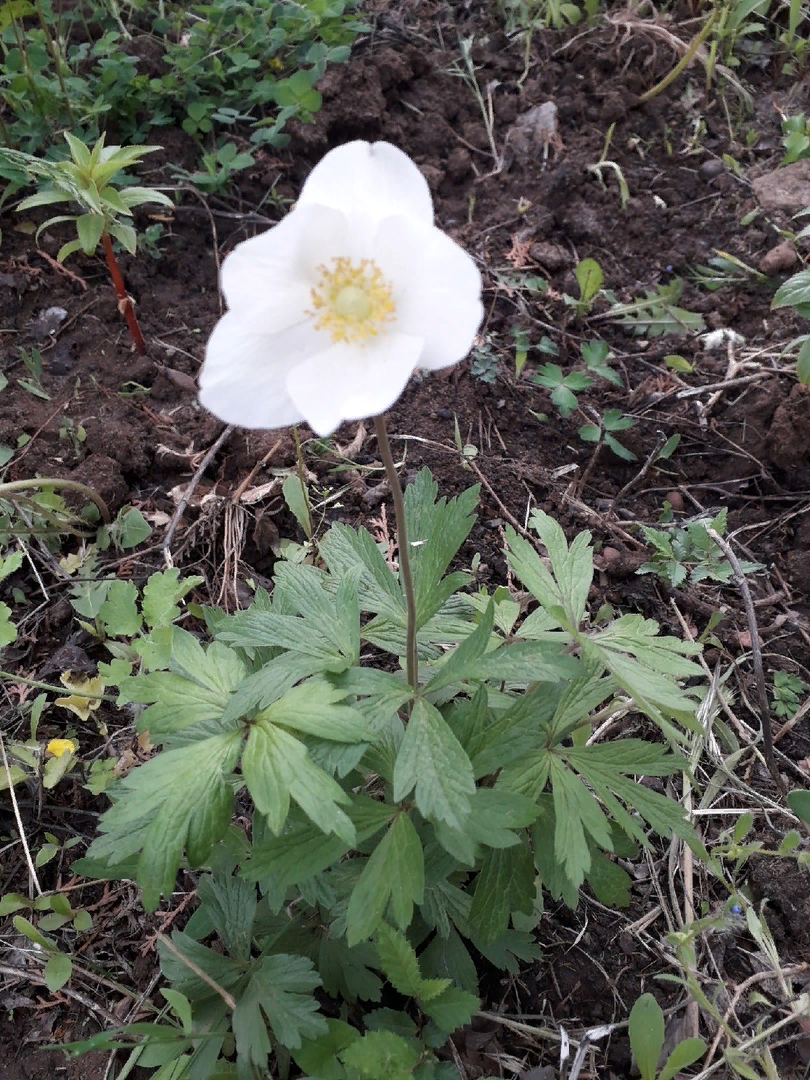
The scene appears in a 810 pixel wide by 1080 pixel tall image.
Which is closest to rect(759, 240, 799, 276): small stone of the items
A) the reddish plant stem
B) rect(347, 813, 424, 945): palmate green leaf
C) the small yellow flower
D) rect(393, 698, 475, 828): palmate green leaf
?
the reddish plant stem

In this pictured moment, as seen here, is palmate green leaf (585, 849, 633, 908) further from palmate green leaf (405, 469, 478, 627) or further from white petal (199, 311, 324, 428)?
white petal (199, 311, 324, 428)

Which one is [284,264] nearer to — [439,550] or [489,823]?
[439,550]

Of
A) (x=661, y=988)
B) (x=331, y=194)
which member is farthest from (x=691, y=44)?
(x=661, y=988)

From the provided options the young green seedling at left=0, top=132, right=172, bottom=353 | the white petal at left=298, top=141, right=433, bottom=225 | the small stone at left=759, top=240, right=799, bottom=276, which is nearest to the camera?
the white petal at left=298, top=141, right=433, bottom=225

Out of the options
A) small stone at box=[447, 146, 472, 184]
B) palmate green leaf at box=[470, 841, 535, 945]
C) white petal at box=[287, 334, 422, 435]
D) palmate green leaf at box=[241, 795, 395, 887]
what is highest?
white petal at box=[287, 334, 422, 435]

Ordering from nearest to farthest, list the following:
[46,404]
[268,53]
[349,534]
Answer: [349,534] < [46,404] < [268,53]

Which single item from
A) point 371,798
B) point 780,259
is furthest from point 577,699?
point 780,259

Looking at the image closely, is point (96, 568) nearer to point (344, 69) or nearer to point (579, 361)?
point (579, 361)
